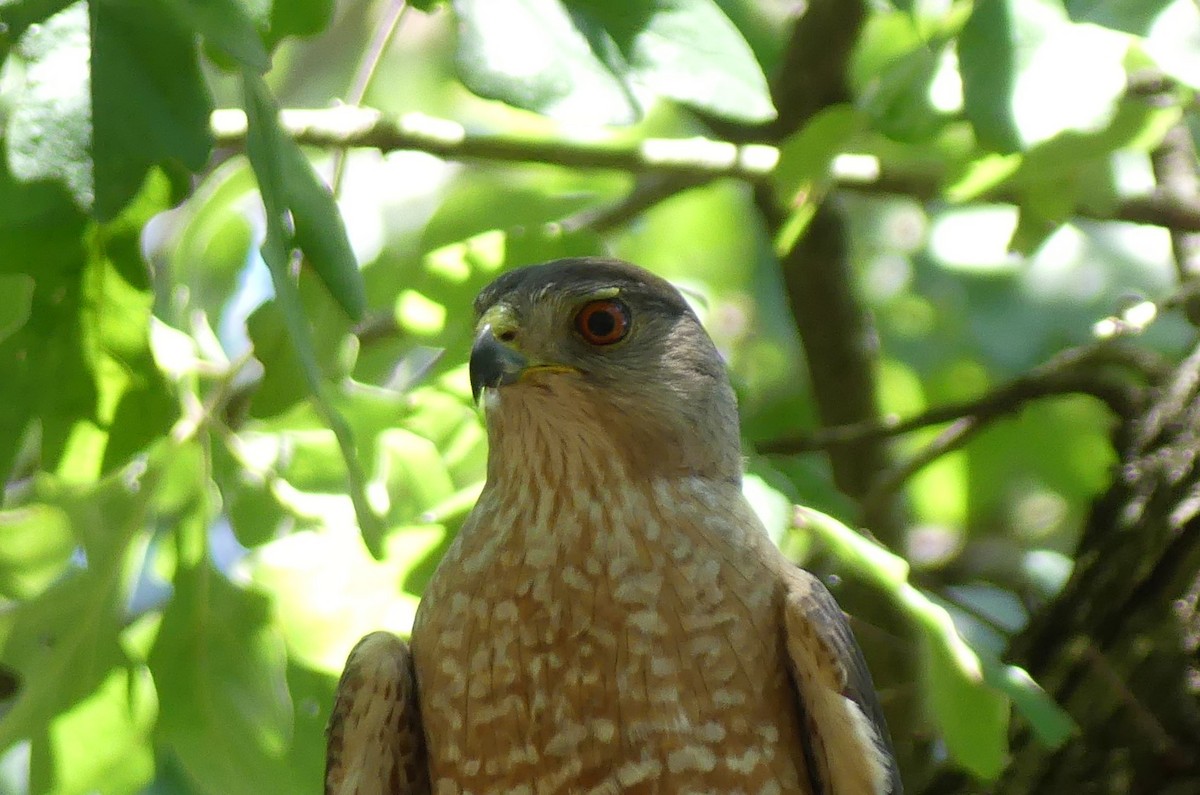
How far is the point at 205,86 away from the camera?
5.61 feet

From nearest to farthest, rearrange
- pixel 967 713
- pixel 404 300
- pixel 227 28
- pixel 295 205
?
pixel 227 28
pixel 295 205
pixel 967 713
pixel 404 300

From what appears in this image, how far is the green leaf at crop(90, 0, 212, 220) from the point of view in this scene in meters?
1.65

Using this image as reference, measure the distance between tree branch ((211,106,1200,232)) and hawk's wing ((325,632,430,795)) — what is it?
0.99m

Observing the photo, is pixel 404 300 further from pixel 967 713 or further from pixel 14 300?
pixel 967 713

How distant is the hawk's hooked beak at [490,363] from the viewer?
7.47 feet

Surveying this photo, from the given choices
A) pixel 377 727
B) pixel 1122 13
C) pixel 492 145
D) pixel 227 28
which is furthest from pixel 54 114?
pixel 1122 13

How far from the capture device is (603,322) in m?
2.44

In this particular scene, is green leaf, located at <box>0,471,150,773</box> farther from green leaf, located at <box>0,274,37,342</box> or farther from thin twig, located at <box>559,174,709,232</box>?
thin twig, located at <box>559,174,709,232</box>

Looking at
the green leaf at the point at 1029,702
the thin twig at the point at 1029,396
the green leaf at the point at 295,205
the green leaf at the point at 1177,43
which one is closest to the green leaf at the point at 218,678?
the green leaf at the point at 295,205

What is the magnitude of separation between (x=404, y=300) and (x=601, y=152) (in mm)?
Result: 579

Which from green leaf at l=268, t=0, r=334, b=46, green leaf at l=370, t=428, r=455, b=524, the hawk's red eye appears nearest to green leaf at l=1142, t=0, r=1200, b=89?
the hawk's red eye

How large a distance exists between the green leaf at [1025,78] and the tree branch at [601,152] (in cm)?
62

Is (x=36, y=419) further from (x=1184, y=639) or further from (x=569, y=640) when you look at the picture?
(x=1184, y=639)

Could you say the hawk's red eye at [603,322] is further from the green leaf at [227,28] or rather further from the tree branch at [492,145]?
the green leaf at [227,28]
